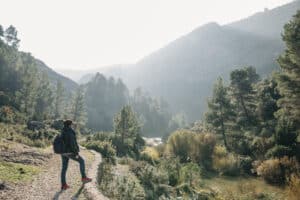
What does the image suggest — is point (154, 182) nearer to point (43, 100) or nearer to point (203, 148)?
point (203, 148)

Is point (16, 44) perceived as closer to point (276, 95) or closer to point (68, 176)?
point (276, 95)

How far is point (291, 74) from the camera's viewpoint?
1025 inches

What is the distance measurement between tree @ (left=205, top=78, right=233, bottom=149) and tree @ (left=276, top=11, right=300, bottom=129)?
10.1 metres

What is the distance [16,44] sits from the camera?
99250 mm

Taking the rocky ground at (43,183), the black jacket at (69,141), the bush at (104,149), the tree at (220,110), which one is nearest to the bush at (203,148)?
the bush at (104,149)

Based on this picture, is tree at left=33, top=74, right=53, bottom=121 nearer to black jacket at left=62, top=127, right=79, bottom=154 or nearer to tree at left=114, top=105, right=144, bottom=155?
tree at left=114, top=105, right=144, bottom=155

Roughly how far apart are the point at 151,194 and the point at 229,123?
24.9 meters

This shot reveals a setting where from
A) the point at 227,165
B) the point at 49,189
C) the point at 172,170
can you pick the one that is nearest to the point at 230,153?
the point at 227,165

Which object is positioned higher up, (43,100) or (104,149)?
(43,100)

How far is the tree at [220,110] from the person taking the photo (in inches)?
1465

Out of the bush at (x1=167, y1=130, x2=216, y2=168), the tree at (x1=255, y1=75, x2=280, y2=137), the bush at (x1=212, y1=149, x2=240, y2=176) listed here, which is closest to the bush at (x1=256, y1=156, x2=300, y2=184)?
the bush at (x1=212, y1=149, x2=240, y2=176)

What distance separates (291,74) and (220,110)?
40.3 feet

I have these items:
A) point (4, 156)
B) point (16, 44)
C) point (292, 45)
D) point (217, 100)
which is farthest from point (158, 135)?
point (4, 156)

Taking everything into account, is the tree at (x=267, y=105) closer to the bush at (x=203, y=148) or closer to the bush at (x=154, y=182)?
the bush at (x=203, y=148)
